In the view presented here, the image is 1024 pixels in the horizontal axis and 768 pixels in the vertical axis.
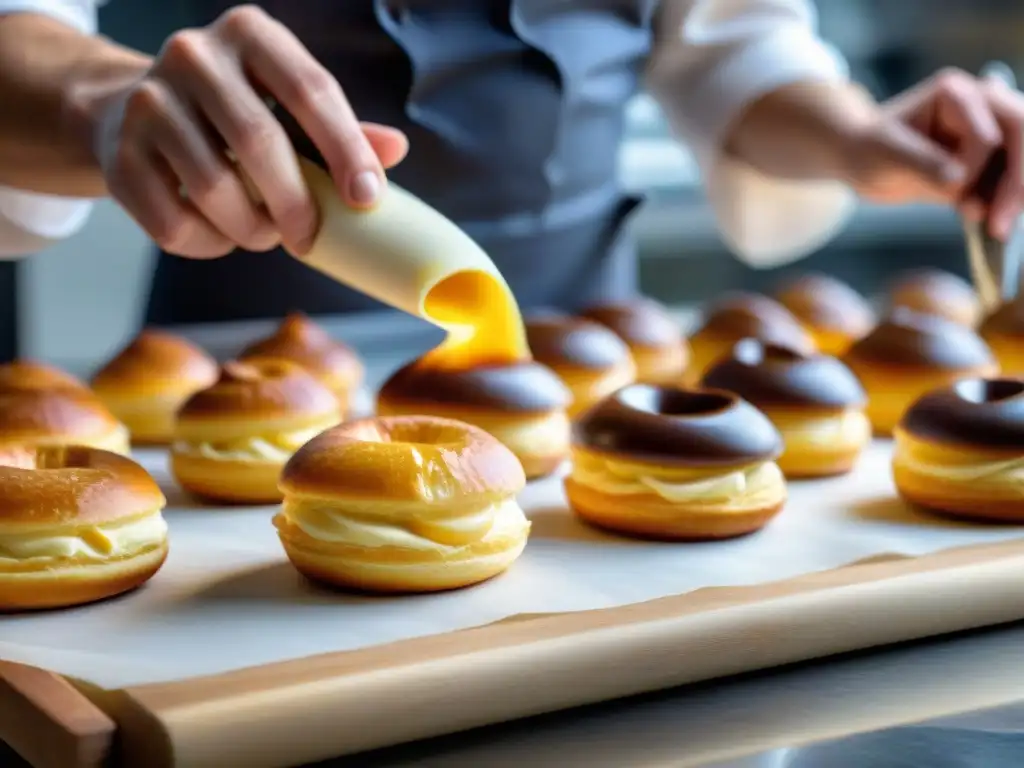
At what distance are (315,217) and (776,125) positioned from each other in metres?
1.54

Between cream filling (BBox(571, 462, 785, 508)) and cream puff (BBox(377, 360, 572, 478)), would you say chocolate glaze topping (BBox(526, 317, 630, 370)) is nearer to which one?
cream puff (BBox(377, 360, 572, 478))

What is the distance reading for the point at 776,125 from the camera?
2922mm

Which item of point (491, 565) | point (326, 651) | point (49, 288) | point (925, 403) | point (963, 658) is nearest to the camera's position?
point (326, 651)

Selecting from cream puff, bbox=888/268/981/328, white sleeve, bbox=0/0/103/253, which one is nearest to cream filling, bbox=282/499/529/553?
white sleeve, bbox=0/0/103/253

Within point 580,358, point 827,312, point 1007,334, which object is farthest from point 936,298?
point 580,358

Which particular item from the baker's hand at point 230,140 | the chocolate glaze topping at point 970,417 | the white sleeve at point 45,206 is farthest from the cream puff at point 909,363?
the white sleeve at point 45,206

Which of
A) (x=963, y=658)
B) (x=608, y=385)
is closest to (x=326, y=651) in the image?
(x=963, y=658)

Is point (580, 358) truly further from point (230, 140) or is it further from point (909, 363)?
point (230, 140)

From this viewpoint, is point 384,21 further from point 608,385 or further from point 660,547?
point 660,547

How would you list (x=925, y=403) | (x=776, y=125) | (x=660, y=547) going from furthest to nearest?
(x=776, y=125)
(x=925, y=403)
(x=660, y=547)

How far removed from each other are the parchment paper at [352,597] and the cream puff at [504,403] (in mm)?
85

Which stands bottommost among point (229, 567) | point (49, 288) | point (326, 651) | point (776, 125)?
point (49, 288)

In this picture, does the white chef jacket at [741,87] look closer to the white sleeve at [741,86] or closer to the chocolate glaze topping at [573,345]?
the white sleeve at [741,86]

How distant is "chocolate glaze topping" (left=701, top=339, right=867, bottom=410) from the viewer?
218 centimetres
